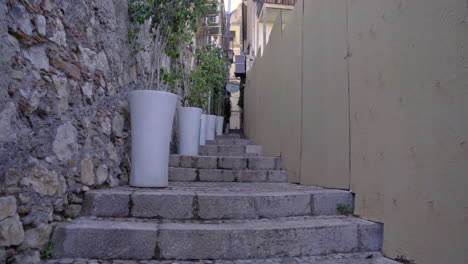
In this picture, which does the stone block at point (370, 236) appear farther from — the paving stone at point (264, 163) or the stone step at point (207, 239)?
the paving stone at point (264, 163)

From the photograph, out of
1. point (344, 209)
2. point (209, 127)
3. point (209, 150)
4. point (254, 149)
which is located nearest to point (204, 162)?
point (209, 150)

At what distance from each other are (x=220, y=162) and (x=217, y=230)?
2.00 meters

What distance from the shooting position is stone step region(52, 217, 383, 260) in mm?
Result: 1904

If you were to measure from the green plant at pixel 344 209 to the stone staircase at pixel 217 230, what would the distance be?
0.03 m

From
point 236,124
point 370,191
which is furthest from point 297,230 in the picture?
point 236,124

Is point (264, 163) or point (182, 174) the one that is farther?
point (264, 163)

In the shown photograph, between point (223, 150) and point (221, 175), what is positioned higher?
point (223, 150)

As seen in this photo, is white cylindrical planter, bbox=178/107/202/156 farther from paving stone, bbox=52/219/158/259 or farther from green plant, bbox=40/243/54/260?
green plant, bbox=40/243/54/260

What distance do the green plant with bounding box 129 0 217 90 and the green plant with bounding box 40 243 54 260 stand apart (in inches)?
69.5

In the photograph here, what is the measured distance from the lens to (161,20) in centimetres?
329

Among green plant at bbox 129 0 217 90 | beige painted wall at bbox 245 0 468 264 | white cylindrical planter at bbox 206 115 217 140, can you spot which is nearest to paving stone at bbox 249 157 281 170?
beige painted wall at bbox 245 0 468 264

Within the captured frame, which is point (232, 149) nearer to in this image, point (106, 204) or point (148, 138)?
point (148, 138)

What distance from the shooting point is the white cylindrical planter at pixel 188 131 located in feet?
15.3

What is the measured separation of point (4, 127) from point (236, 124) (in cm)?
1481
